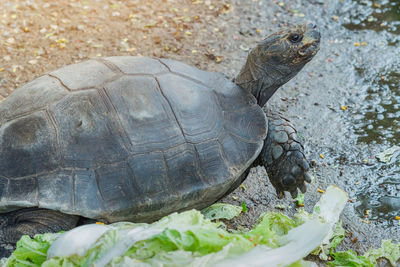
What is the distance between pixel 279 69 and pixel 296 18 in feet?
10.5

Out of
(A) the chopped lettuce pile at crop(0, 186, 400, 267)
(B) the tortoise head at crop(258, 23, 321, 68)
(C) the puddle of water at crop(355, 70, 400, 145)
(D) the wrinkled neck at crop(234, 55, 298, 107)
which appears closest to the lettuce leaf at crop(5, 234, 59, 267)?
(A) the chopped lettuce pile at crop(0, 186, 400, 267)

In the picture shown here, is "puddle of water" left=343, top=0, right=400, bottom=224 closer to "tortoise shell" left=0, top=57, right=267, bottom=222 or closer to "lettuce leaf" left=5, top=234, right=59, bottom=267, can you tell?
"tortoise shell" left=0, top=57, right=267, bottom=222

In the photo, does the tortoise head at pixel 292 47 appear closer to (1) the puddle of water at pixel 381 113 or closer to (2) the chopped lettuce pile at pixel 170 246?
(1) the puddle of water at pixel 381 113

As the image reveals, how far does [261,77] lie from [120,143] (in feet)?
4.81

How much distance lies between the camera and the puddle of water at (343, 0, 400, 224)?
14.4 feet

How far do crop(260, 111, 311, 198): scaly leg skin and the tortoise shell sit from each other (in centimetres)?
21

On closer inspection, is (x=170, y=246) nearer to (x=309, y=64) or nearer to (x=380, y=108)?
(x=380, y=108)

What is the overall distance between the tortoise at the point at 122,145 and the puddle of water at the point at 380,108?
0.88m

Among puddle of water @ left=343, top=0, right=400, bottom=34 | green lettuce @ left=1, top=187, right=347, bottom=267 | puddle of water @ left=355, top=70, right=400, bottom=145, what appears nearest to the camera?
green lettuce @ left=1, top=187, right=347, bottom=267

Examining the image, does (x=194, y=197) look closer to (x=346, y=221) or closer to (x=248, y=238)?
(x=248, y=238)

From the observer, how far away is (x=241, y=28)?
6828 mm

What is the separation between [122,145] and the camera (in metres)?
3.39

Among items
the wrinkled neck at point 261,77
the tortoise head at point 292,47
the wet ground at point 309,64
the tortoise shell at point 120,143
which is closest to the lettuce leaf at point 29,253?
the tortoise shell at point 120,143

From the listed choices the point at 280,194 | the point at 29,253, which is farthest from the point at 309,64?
the point at 29,253
